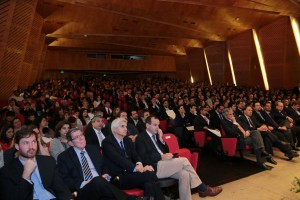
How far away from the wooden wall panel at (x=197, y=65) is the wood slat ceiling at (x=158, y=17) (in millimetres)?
3568

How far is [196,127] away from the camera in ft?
19.9

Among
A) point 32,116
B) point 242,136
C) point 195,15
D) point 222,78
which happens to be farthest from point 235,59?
point 32,116

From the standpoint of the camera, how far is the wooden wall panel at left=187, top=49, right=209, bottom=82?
21484 millimetres

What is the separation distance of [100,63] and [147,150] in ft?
75.1

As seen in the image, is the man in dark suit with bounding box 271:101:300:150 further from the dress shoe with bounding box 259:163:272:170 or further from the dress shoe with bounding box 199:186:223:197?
the dress shoe with bounding box 199:186:223:197

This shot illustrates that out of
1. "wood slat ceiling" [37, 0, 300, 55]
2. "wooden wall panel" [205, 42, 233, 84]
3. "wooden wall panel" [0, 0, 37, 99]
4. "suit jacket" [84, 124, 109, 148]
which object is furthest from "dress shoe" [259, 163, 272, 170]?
"wooden wall panel" [205, 42, 233, 84]

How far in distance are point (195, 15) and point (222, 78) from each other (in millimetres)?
8070

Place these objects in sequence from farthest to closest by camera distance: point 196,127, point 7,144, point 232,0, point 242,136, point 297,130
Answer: point 232,0 → point 297,130 → point 196,127 → point 242,136 → point 7,144

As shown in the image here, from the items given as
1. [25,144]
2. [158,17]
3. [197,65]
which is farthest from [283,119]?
[197,65]

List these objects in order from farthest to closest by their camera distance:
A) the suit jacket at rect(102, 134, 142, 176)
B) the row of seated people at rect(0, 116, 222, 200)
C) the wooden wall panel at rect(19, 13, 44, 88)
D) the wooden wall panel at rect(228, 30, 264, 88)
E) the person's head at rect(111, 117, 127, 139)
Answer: the wooden wall panel at rect(228, 30, 264, 88) → the wooden wall panel at rect(19, 13, 44, 88) → the person's head at rect(111, 117, 127, 139) → the suit jacket at rect(102, 134, 142, 176) → the row of seated people at rect(0, 116, 222, 200)

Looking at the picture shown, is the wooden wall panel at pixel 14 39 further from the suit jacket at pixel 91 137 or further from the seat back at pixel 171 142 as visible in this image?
the seat back at pixel 171 142

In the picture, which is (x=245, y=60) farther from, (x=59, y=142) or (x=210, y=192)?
(x=59, y=142)

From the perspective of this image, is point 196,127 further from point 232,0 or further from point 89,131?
point 232,0

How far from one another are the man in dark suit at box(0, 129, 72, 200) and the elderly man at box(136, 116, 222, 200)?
1.24 metres
